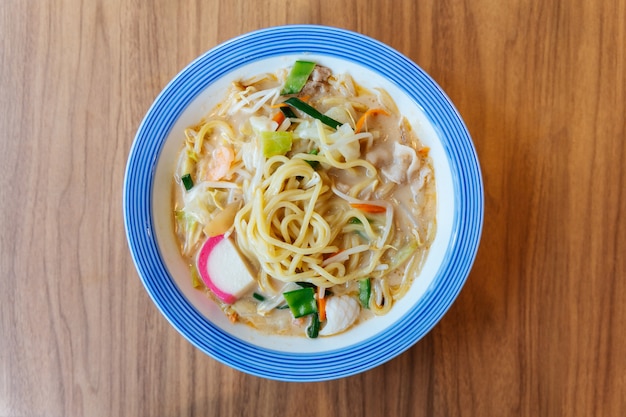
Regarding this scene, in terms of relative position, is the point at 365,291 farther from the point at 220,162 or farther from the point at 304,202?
the point at 220,162

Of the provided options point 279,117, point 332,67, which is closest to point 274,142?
point 279,117

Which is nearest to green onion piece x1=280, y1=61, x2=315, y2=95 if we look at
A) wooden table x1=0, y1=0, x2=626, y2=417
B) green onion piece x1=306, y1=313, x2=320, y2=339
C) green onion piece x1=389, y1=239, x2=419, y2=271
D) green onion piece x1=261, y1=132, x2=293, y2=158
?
green onion piece x1=261, y1=132, x2=293, y2=158

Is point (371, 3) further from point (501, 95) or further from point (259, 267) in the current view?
point (259, 267)

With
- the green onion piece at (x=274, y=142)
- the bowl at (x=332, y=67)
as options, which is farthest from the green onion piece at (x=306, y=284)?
the green onion piece at (x=274, y=142)

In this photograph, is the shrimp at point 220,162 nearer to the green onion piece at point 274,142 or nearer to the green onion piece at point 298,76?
the green onion piece at point 274,142

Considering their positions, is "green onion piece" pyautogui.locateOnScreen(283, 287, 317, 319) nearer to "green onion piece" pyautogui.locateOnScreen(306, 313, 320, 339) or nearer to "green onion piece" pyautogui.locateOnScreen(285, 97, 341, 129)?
"green onion piece" pyautogui.locateOnScreen(306, 313, 320, 339)

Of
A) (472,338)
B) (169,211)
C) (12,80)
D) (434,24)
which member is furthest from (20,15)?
(472,338)
